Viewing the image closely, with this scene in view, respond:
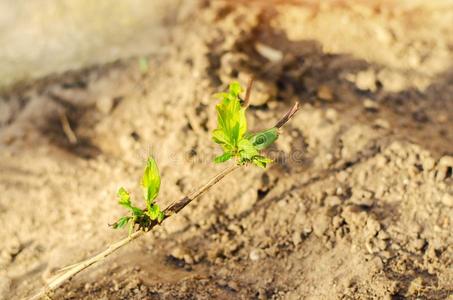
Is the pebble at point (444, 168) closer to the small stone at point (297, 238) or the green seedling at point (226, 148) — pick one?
the small stone at point (297, 238)

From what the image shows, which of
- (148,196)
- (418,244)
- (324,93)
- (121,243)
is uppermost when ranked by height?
(148,196)

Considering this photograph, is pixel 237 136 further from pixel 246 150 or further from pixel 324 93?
pixel 324 93

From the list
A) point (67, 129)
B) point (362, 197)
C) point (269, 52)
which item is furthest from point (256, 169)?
point (67, 129)

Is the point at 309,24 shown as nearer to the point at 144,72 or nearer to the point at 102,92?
the point at 144,72

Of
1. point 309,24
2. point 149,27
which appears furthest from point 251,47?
point 149,27

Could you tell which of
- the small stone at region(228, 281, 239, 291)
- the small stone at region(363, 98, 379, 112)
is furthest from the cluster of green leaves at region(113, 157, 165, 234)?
the small stone at region(363, 98, 379, 112)

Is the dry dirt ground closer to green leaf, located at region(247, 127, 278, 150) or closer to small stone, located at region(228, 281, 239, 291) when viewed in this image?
small stone, located at region(228, 281, 239, 291)
